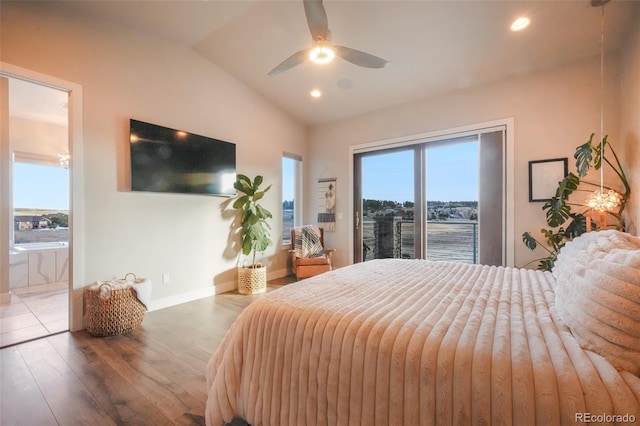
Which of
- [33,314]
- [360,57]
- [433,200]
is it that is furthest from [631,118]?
[33,314]

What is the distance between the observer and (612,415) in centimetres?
68

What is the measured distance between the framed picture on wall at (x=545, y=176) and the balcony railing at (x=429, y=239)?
0.77 metres

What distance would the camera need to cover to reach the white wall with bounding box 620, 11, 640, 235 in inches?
95.1

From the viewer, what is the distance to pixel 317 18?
199cm

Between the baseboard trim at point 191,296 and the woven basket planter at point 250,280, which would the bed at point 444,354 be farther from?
the woven basket planter at point 250,280

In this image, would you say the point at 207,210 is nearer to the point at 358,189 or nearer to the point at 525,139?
the point at 358,189

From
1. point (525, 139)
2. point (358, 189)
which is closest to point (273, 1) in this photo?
point (358, 189)

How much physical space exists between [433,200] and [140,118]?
3976 millimetres

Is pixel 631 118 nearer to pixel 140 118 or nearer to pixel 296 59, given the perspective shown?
pixel 296 59

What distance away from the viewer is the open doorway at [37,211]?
319 centimetres

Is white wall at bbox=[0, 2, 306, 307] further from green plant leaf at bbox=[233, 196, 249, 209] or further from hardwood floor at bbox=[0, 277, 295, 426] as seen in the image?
hardwood floor at bbox=[0, 277, 295, 426]

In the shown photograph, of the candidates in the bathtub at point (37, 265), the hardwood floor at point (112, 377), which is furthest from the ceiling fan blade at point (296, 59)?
the bathtub at point (37, 265)

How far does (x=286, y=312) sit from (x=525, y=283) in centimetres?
149

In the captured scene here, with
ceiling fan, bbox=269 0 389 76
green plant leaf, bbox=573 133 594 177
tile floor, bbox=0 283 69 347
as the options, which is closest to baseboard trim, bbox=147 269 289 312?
tile floor, bbox=0 283 69 347
